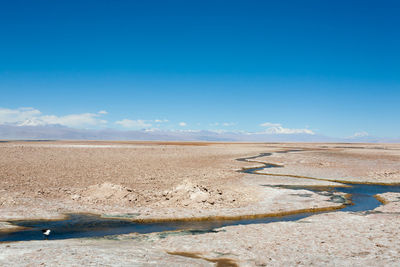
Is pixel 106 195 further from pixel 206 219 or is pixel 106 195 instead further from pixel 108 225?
pixel 206 219

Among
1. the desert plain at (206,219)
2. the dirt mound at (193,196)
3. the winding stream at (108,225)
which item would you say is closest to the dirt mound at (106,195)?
the desert plain at (206,219)

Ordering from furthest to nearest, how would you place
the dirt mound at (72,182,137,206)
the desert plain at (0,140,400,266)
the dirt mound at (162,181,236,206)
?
the dirt mound at (72,182,137,206)
the dirt mound at (162,181,236,206)
the desert plain at (0,140,400,266)

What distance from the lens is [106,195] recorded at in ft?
63.6

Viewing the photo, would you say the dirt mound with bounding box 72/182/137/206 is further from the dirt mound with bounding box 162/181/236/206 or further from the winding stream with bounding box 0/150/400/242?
the winding stream with bounding box 0/150/400/242

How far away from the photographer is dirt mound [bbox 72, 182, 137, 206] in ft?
61.8

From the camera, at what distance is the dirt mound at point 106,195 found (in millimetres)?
18844

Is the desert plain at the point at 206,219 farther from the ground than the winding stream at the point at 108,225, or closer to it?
farther from the ground

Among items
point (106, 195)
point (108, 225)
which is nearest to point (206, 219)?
point (108, 225)

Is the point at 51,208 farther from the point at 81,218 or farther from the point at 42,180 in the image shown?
the point at 42,180

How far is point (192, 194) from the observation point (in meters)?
18.6

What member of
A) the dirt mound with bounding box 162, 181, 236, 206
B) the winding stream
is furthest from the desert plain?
the winding stream

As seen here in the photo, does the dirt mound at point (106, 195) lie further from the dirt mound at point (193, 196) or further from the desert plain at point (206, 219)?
the dirt mound at point (193, 196)

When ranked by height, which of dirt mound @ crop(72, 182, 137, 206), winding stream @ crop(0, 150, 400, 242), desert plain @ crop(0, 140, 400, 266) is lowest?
winding stream @ crop(0, 150, 400, 242)

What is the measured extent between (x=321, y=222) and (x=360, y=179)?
1808cm
